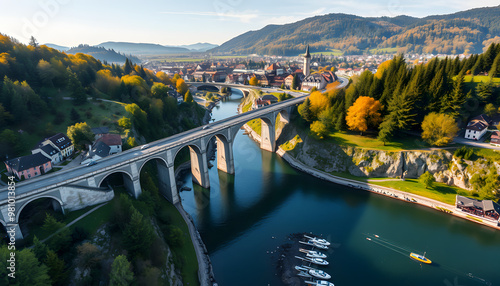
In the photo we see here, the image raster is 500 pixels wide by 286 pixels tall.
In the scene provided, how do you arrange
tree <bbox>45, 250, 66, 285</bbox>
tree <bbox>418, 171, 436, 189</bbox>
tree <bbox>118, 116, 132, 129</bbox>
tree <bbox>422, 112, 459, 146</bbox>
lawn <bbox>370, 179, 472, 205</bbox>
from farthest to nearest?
tree <bbox>118, 116, 132, 129</bbox> → tree <bbox>422, 112, 459, 146</bbox> → tree <bbox>418, 171, 436, 189</bbox> → lawn <bbox>370, 179, 472, 205</bbox> → tree <bbox>45, 250, 66, 285</bbox>

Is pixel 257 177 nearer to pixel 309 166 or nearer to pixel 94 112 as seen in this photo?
pixel 309 166

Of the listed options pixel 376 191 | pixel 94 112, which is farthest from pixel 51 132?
pixel 376 191

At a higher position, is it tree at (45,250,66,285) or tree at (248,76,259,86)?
tree at (248,76,259,86)

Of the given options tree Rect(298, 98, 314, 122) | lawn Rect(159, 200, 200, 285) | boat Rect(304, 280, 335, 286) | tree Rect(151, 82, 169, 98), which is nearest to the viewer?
boat Rect(304, 280, 335, 286)

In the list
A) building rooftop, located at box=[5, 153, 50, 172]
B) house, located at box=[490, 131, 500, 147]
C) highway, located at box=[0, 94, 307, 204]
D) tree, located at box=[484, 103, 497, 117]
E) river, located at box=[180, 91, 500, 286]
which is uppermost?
tree, located at box=[484, 103, 497, 117]

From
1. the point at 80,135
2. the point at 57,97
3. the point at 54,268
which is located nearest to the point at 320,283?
the point at 54,268

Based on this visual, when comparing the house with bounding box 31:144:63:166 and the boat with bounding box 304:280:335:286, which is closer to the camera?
the boat with bounding box 304:280:335:286

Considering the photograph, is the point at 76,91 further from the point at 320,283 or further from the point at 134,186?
the point at 320,283

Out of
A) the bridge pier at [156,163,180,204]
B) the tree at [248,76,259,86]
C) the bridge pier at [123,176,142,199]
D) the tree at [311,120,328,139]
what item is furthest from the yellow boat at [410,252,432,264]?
the tree at [248,76,259,86]

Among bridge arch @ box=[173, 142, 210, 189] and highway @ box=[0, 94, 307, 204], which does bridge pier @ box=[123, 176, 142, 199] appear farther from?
bridge arch @ box=[173, 142, 210, 189]
